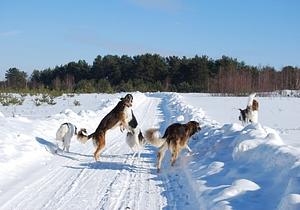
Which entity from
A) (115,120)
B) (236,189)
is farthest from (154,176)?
(115,120)

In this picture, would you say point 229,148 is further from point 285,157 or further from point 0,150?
point 0,150

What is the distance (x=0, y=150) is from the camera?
34.3 ft

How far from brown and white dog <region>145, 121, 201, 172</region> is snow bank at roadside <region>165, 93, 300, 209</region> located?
0.45 m

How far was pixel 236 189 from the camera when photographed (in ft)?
21.9

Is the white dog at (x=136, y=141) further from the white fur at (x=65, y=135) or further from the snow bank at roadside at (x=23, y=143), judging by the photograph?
the snow bank at roadside at (x=23, y=143)

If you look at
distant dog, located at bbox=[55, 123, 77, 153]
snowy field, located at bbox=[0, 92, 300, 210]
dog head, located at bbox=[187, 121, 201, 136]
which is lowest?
snowy field, located at bbox=[0, 92, 300, 210]

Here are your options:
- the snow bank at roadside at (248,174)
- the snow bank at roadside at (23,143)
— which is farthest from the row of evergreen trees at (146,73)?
the snow bank at roadside at (248,174)

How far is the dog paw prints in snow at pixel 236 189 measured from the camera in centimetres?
652

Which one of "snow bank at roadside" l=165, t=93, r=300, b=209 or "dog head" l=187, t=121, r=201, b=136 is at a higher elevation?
"dog head" l=187, t=121, r=201, b=136

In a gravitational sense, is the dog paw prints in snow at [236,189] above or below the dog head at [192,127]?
below

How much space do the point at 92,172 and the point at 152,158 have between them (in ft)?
7.16

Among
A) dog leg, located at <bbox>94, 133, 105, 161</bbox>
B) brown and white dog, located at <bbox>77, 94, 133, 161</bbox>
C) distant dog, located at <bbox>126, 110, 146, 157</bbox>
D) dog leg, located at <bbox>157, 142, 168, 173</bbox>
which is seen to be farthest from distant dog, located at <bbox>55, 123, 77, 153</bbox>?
dog leg, located at <bbox>157, 142, 168, 173</bbox>

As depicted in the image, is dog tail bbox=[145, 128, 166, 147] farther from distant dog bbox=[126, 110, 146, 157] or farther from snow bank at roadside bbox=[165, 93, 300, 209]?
snow bank at roadside bbox=[165, 93, 300, 209]

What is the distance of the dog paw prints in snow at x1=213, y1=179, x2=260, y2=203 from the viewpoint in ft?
21.4
